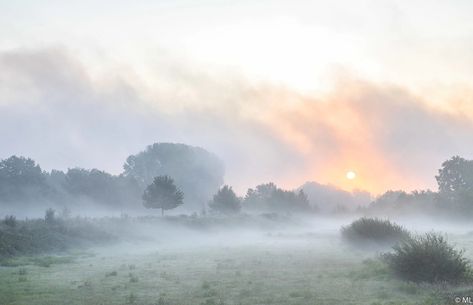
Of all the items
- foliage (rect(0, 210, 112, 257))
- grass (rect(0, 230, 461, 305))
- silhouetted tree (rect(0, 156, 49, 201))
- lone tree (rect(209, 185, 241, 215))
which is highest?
silhouetted tree (rect(0, 156, 49, 201))

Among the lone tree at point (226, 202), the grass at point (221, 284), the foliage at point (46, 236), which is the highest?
the lone tree at point (226, 202)

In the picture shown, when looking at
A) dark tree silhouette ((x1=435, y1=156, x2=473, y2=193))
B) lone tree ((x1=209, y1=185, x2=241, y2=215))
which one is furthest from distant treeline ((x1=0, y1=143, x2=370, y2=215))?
dark tree silhouette ((x1=435, y1=156, x2=473, y2=193))

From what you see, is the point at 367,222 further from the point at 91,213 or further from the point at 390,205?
the point at 390,205

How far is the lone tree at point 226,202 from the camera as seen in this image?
107 metres

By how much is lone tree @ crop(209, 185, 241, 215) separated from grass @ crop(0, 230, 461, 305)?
7446 centimetres

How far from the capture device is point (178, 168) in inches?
6885

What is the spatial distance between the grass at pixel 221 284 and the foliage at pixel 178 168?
13550cm

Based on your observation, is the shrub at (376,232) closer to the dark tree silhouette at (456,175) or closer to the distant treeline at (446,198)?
the distant treeline at (446,198)

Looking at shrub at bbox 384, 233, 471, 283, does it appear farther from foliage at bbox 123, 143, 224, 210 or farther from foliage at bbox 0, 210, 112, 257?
foliage at bbox 123, 143, 224, 210

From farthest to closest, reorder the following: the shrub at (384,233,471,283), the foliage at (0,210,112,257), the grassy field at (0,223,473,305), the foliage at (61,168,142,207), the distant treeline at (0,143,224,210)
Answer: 1. the foliage at (61,168,142,207)
2. the distant treeline at (0,143,224,210)
3. the foliage at (0,210,112,257)
4. the shrub at (384,233,471,283)
5. the grassy field at (0,223,473,305)

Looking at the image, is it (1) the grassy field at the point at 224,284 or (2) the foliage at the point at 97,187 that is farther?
(2) the foliage at the point at 97,187

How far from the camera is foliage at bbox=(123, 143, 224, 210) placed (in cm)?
16975

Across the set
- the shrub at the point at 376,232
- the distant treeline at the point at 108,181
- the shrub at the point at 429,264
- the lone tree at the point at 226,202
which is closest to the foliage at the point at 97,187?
the distant treeline at the point at 108,181

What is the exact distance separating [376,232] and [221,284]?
2210 centimetres
